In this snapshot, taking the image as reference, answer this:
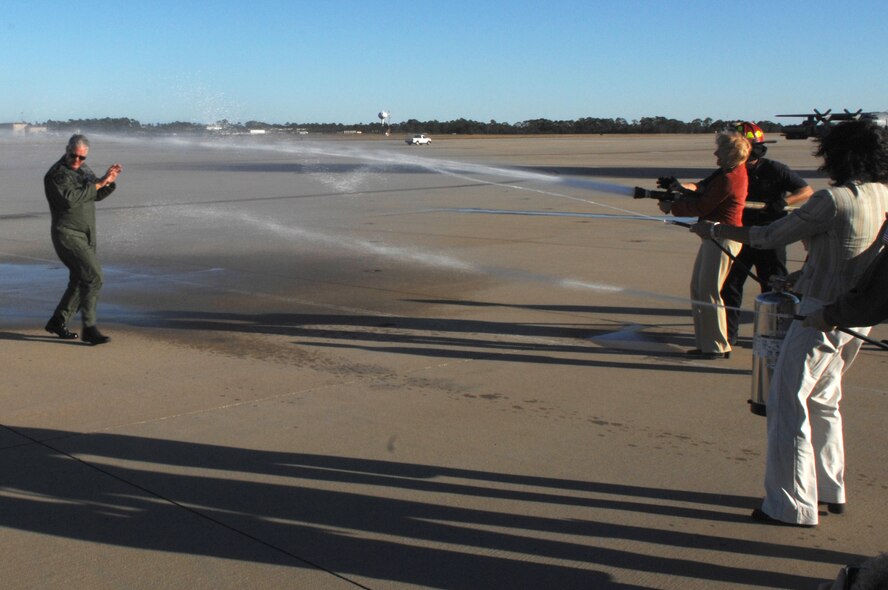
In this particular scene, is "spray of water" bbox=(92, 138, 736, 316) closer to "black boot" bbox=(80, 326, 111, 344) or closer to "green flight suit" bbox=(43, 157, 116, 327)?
"green flight suit" bbox=(43, 157, 116, 327)

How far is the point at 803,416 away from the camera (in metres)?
4.18

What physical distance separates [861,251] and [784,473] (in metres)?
1.01

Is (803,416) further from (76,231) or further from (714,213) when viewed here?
(76,231)

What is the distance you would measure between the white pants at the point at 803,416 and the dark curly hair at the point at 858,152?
1.92 feet

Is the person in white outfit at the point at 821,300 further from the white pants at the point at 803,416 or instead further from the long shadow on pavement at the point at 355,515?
the long shadow on pavement at the point at 355,515

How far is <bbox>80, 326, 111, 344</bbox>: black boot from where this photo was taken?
783 cm

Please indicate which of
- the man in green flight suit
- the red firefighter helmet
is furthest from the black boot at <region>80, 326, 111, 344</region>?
the red firefighter helmet

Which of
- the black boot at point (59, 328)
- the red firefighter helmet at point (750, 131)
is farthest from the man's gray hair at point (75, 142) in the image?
the red firefighter helmet at point (750, 131)

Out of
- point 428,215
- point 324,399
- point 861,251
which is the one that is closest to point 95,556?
point 324,399

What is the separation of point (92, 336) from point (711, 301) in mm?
4876

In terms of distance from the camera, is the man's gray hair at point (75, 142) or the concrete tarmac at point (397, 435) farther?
the man's gray hair at point (75, 142)

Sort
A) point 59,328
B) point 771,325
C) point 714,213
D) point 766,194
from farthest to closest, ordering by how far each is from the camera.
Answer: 1. point 59,328
2. point 766,194
3. point 714,213
4. point 771,325

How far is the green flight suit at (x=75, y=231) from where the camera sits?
7.75 metres

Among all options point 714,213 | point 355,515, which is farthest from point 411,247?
point 355,515
